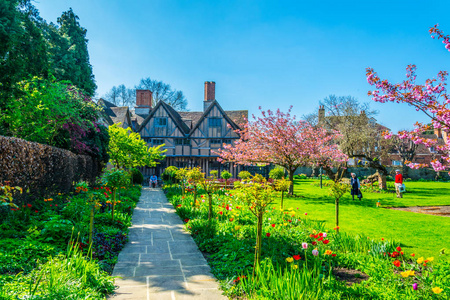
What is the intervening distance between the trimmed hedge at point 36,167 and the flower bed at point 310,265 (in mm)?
3998

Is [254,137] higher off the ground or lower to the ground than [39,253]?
higher

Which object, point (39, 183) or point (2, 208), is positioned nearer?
point (2, 208)

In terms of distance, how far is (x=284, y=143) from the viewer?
15336 millimetres

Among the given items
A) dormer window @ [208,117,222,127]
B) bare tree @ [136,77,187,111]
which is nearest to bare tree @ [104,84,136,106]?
bare tree @ [136,77,187,111]

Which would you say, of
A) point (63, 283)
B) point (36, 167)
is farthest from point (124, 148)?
point (63, 283)

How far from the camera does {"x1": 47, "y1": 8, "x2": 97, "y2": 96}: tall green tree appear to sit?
18016 mm

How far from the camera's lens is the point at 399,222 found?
8.23 metres

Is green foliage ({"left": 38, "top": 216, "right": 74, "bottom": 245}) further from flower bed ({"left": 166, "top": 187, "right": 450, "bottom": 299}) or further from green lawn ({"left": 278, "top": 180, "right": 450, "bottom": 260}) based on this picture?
green lawn ({"left": 278, "top": 180, "right": 450, "bottom": 260})

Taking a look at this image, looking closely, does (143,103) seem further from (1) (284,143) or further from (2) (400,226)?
(2) (400,226)

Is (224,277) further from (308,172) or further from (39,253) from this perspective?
(308,172)

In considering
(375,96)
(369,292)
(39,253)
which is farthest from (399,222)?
(39,253)

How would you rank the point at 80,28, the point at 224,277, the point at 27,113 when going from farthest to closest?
the point at 80,28 → the point at 27,113 → the point at 224,277

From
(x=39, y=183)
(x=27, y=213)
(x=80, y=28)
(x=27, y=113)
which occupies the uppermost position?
(x=80, y=28)

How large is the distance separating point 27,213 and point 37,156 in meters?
2.08
